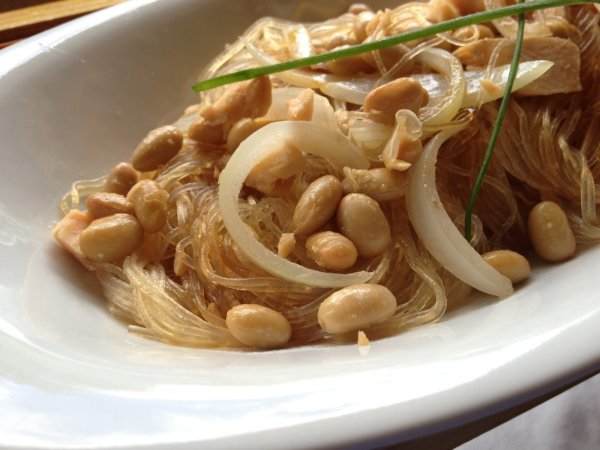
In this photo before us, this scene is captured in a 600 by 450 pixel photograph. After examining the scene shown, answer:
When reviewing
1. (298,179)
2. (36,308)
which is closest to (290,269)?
(298,179)

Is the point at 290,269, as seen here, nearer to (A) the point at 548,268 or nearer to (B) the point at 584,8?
(A) the point at 548,268

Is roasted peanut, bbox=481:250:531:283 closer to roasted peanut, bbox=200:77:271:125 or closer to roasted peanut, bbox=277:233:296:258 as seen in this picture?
roasted peanut, bbox=277:233:296:258

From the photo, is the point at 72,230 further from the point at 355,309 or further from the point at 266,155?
the point at 355,309

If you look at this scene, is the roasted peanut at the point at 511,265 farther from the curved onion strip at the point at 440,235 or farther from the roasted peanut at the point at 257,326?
the roasted peanut at the point at 257,326

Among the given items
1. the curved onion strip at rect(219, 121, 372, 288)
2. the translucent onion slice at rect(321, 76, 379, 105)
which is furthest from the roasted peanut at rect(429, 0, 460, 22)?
the curved onion strip at rect(219, 121, 372, 288)

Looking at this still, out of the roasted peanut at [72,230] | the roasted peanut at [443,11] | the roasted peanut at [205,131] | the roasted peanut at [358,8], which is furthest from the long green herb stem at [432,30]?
the roasted peanut at [358,8]

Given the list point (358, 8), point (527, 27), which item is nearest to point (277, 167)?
point (527, 27)
